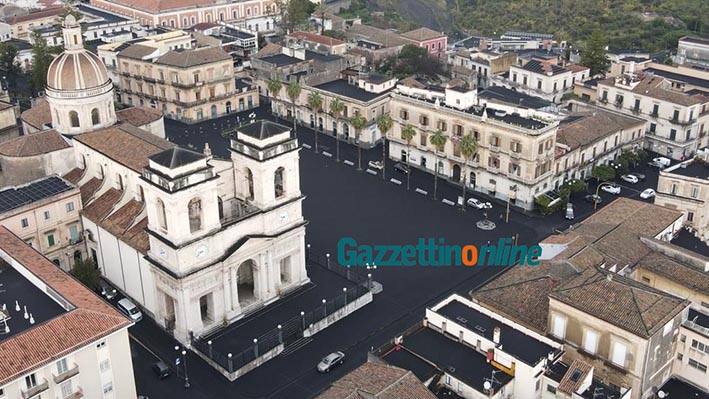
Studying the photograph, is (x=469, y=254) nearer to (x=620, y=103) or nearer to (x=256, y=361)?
(x=256, y=361)

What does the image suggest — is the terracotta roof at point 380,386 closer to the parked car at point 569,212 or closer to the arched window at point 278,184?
the arched window at point 278,184

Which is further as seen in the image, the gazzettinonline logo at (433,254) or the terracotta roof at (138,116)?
the terracotta roof at (138,116)

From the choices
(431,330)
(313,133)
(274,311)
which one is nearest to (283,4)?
(313,133)

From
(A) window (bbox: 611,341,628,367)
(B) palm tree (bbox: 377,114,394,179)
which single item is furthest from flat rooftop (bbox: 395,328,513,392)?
(B) palm tree (bbox: 377,114,394,179)

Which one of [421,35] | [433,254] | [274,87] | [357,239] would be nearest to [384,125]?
[357,239]

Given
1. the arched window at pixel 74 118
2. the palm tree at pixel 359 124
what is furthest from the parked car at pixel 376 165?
the arched window at pixel 74 118

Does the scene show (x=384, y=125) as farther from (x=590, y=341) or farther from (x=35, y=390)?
(x=35, y=390)

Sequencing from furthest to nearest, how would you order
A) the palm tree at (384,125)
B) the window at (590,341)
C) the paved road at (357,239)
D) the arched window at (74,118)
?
the palm tree at (384,125) < the arched window at (74,118) < the paved road at (357,239) < the window at (590,341)
